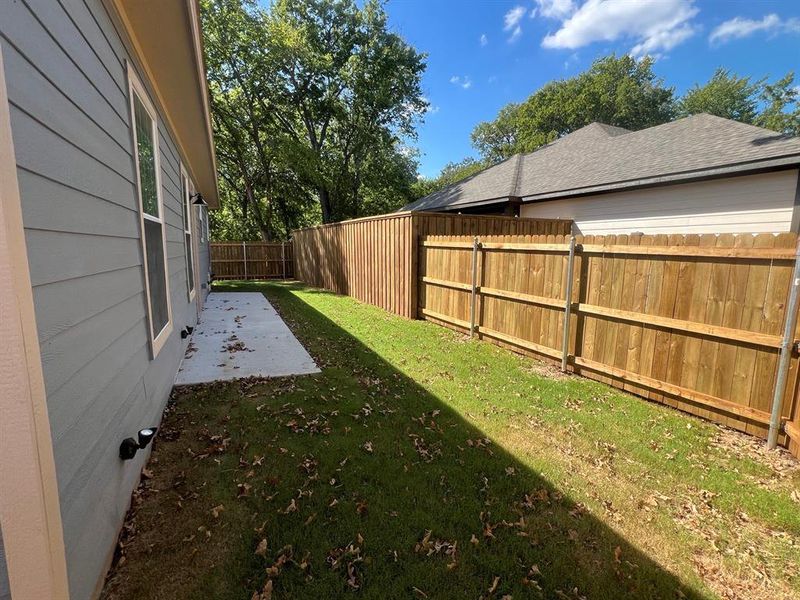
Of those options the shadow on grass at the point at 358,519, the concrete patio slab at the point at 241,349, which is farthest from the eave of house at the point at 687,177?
the concrete patio slab at the point at 241,349

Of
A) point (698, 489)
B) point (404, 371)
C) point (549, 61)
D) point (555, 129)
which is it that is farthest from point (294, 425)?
point (549, 61)

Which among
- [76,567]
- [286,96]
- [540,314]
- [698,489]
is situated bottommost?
[698,489]

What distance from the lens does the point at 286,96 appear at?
23250mm

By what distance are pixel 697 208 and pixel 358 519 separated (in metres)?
9.08

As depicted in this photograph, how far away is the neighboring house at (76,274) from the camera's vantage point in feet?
3.41

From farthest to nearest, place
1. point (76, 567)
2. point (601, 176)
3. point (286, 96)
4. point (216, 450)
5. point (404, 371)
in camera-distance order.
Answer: point (286, 96), point (601, 176), point (404, 371), point (216, 450), point (76, 567)

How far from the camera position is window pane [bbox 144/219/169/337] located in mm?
3574

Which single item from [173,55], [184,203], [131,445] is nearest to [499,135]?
[184,203]

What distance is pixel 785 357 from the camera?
10.5 ft

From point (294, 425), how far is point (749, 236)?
14.7 feet

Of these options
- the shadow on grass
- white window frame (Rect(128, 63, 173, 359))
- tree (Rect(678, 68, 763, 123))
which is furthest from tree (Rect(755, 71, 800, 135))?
white window frame (Rect(128, 63, 173, 359))

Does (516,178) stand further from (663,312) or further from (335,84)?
(335,84)

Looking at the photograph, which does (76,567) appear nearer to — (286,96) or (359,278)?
(359,278)

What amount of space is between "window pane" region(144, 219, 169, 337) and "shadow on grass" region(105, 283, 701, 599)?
97cm
